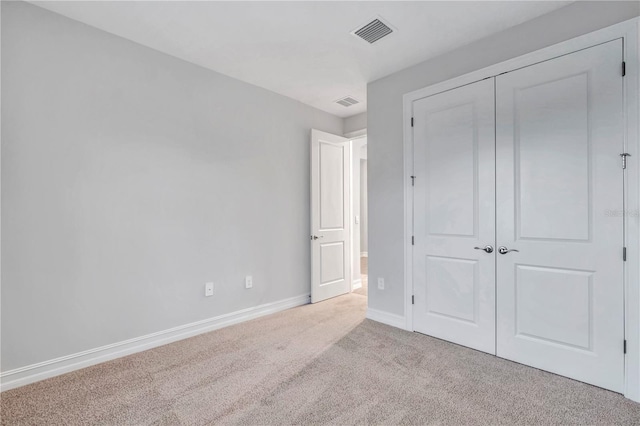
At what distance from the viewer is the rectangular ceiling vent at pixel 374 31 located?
2.35 m

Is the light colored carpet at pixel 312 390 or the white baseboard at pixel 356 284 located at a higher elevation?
the white baseboard at pixel 356 284

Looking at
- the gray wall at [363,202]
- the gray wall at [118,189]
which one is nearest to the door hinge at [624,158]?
the gray wall at [118,189]

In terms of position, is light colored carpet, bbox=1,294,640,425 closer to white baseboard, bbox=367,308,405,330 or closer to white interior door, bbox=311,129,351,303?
white baseboard, bbox=367,308,405,330

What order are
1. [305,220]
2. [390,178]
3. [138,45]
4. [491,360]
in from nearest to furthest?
[491,360] → [138,45] → [390,178] → [305,220]

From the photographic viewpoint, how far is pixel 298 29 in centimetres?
242

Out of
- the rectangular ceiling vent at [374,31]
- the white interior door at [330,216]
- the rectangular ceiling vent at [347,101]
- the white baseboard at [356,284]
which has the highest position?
the rectangular ceiling vent at [374,31]

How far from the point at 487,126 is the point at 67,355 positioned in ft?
12.0

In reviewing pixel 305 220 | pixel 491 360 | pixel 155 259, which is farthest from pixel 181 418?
pixel 305 220

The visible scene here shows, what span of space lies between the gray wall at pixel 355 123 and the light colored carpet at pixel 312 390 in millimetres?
2858

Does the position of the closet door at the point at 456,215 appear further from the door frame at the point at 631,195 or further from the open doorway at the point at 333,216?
the open doorway at the point at 333,216

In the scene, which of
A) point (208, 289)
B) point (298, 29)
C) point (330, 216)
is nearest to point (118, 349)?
point (208, 289)

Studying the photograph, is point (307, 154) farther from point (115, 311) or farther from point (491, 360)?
point (491, 360)

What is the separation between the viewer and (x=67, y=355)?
2.24m

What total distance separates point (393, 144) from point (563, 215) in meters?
1.57
